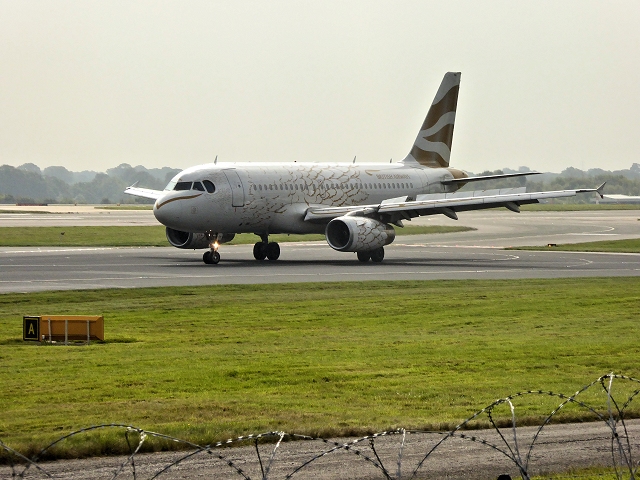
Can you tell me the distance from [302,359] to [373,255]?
99.1ft

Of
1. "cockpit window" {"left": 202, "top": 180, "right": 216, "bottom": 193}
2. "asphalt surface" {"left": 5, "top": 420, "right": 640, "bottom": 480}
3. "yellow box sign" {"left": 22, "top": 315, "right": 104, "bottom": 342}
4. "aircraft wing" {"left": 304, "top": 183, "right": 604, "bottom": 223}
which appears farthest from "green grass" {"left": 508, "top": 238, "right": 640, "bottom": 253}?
"asphalt surface" {"left": 5, "top": 420, "right": 640, "bottom": 480}

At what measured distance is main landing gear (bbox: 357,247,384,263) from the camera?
53812mm

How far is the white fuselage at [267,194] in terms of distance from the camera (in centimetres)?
5138

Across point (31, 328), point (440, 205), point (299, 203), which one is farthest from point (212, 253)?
point (31, 328)

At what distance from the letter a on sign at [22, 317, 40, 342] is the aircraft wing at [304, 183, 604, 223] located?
A: 28.2 meters

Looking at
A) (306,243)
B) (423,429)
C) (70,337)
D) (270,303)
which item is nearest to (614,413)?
(423,429)

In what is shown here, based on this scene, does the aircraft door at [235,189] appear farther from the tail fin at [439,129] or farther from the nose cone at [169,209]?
the tail fin at [439,129]

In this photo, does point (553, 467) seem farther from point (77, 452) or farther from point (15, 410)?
point (15, 410)

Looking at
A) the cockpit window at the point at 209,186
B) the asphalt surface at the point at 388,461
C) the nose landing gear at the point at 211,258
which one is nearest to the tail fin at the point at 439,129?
the nose landing gear at the point at 211,258

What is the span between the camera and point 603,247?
68.1m

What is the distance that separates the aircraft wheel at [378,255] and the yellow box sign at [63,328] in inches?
1091

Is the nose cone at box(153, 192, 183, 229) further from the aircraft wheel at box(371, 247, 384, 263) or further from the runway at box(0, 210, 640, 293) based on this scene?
the aircraft wheel at box(371, 247, 384, 263)

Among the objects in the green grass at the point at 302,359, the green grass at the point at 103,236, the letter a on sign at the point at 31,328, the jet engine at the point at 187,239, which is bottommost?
the green grass at the point at 103,236

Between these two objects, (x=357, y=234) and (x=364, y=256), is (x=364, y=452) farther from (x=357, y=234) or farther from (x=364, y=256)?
(x=364, y=256)
